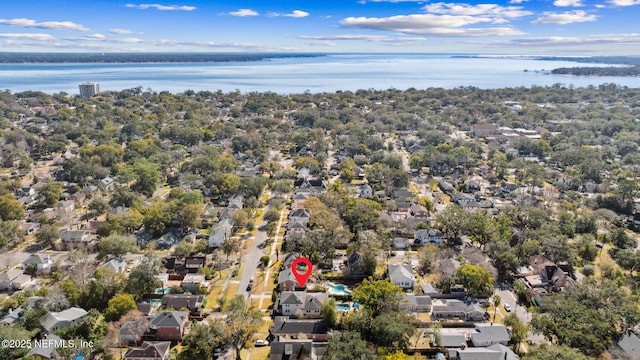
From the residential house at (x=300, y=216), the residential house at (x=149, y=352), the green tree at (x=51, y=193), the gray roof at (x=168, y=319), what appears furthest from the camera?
the green tree at (x=51, y=193)

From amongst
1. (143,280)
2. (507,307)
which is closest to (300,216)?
(143,280)

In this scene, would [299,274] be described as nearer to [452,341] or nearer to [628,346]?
[452,341]

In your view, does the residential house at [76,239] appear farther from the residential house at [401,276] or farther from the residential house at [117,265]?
the residential house at [401,276]

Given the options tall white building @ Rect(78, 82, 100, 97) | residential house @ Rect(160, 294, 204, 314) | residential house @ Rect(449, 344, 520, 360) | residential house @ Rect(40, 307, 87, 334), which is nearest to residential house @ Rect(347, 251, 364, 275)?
residential house @ Rect(449, 344, 520, 360)

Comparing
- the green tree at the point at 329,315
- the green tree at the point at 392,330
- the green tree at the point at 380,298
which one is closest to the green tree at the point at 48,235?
the green tree at the point at 329,315

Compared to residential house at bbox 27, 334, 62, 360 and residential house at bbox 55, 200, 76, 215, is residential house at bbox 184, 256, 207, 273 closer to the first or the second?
residential house at bbox 27, 334, 62, 360

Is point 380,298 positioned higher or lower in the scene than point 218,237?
higher

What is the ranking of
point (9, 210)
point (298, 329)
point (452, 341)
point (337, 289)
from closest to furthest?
point (452, 341)
point (298, 329)
point (337, 289)
point (9, 210)
